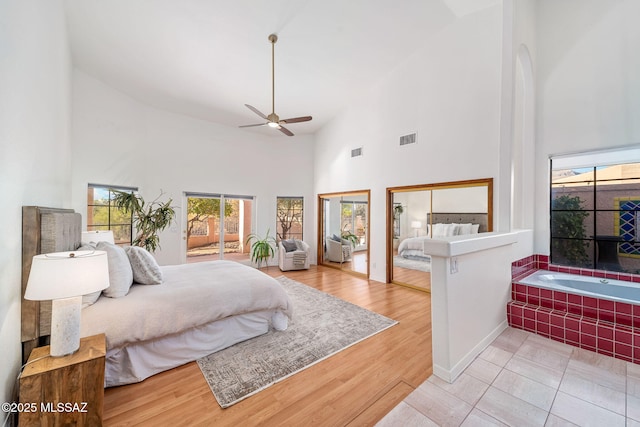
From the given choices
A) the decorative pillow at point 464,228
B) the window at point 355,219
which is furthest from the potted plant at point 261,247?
the decorative pillow at point 464,228

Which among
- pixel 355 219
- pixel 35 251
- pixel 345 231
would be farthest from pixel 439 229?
pixel 35 251

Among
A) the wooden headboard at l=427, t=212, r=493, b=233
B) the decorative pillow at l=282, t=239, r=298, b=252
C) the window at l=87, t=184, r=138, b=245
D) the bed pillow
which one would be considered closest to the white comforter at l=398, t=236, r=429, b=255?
the bed pillow

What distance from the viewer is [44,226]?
1631 millimetres

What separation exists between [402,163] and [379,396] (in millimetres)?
3770

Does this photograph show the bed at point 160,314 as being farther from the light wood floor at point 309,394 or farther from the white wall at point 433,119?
the white wall at point 433,119

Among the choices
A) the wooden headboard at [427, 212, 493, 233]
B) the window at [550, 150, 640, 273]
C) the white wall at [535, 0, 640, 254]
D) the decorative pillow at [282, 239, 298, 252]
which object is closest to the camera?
the white wall at [535, 0, 640, 254]

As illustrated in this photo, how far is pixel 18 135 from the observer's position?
148 cm

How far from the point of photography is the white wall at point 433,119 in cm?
354

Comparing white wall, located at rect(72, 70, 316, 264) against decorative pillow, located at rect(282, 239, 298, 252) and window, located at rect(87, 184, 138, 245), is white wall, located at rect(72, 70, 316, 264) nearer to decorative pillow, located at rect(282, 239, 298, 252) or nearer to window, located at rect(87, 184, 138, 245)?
window, located at rect(87, 184, 138, 245)

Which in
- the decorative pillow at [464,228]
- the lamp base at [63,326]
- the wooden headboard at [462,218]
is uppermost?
the wooden headboard at [462,218]

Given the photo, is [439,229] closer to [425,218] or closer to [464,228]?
[425,218]

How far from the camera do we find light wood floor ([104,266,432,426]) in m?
1.69

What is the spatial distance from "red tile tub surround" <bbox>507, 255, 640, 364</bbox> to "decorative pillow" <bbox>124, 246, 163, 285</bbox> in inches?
159

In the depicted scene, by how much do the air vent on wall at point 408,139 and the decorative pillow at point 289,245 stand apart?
3492 mm
